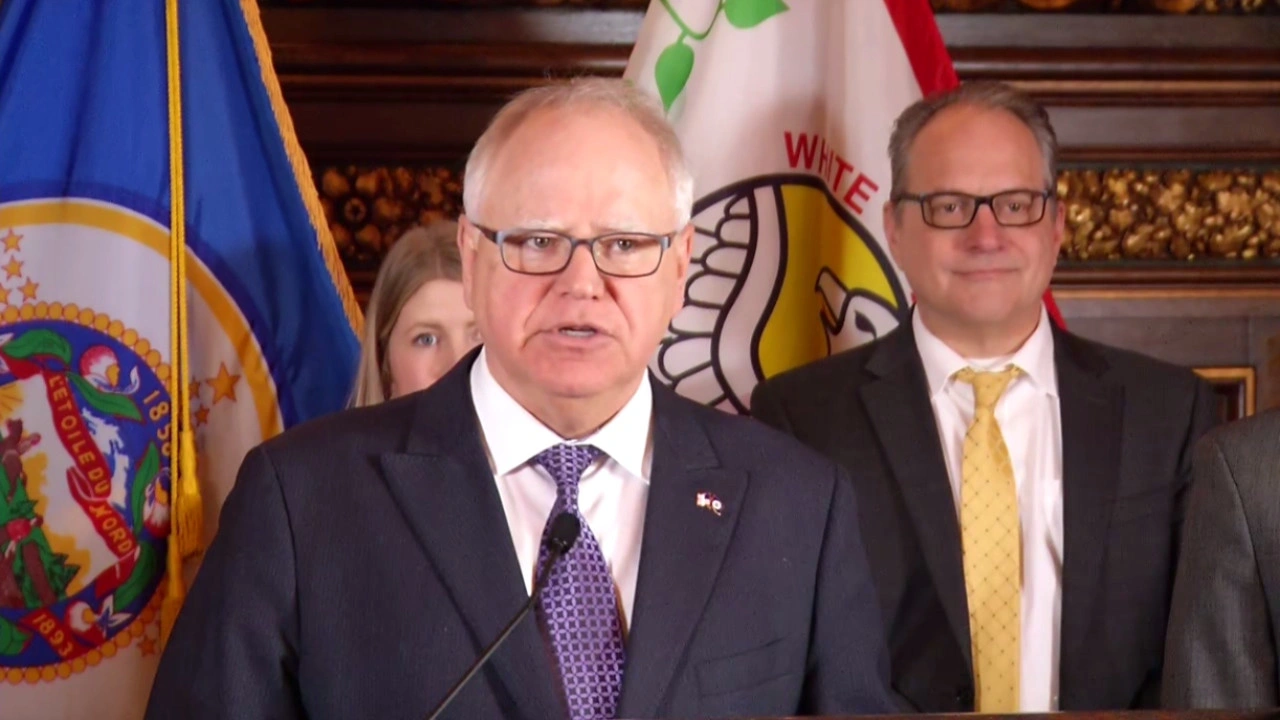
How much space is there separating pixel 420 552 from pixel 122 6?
1.52m

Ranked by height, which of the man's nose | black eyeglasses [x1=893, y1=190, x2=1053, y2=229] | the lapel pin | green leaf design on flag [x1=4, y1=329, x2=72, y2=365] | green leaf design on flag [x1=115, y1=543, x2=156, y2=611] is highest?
black eyeglasses [x1=893, y1=190, x2=1053, y2=229]

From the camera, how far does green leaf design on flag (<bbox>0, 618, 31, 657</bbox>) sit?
2.79 metres

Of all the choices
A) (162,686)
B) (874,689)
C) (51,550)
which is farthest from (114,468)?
(874,689)

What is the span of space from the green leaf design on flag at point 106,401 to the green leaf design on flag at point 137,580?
0.74 ft

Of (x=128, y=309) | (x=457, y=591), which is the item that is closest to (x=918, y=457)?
(x=457, y=591)

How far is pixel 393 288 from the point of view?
2.92 m

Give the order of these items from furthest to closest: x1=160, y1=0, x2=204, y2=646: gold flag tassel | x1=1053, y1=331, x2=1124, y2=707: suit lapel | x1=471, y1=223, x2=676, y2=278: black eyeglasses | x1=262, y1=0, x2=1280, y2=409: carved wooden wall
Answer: x1=262, y1=0, x2=1280, y2=409: carved wooden wall → x1=160, y1=0, x2=204, y2=646: gold flag tassel → x1=1053, y1=331, x2=1124, y2=707: suit lapel → x1=471, y1=223, x2=676, y2=278: black eyeglasses

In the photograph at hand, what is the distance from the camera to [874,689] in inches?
76.8

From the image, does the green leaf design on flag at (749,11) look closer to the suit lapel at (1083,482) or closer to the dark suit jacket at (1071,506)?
the dark suit jacket at (1071,506)

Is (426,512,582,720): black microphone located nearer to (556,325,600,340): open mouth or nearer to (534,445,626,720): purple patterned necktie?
(534,445,626,720): purple patterned necktie

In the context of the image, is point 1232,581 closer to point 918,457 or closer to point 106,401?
point 918,457

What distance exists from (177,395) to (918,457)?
126cm

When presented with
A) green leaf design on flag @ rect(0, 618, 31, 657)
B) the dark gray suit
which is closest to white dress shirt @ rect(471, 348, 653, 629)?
the dark gray suit

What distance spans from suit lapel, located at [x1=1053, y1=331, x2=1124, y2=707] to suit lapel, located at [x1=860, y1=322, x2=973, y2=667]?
16 centimetres
